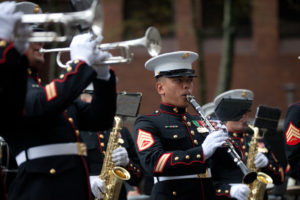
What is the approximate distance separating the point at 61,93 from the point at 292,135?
2857 millimetres

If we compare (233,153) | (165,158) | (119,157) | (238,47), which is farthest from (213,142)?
(238,47)

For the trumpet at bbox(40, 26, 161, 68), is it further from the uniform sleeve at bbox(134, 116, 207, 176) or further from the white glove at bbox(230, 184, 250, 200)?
the white glove at bbox(230, 184, 250, 200)

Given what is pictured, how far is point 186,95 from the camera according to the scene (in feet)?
18.4

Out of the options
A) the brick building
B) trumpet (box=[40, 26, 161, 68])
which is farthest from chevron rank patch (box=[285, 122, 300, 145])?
the brick building

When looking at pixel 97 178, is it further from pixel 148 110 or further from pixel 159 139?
pixel 148 110

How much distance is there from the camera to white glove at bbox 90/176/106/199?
5.99 metres

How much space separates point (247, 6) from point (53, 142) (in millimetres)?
11855

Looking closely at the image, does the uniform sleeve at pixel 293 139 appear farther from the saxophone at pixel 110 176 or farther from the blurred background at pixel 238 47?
the blurred background at pixel 238 47

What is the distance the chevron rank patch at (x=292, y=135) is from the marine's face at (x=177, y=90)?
41.9 inches

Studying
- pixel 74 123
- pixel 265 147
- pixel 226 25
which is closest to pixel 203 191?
pixel 74 123

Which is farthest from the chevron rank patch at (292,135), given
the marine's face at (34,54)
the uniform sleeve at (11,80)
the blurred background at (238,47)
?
the blurred background at (238,47)

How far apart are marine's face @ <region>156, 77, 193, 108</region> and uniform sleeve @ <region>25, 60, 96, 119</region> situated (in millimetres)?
1946

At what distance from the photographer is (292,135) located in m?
5.71

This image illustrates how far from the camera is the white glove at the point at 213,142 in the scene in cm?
512
